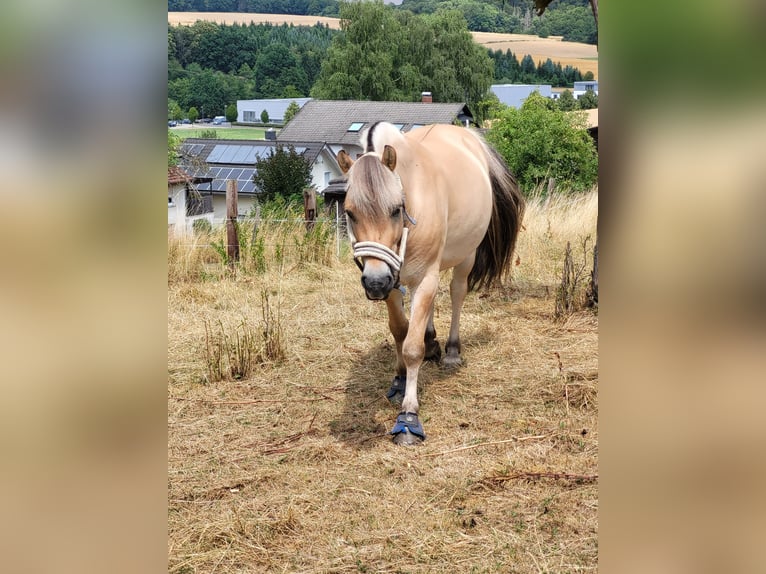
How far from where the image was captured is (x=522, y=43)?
281 feet

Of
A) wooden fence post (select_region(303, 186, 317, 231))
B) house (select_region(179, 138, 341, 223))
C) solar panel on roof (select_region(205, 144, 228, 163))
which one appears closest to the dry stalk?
wooden fence post (select_region(303, 186, 317, 231))

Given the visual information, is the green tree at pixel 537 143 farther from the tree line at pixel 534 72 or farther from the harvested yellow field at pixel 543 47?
the tree line at pixel 534 72

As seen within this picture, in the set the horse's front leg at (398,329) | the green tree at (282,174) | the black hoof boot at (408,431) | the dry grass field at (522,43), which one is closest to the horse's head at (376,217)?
the horse's front leg at (398,329)

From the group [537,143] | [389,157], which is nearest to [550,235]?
[389,157]

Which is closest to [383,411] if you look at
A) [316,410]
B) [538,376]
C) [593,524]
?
[316,410]

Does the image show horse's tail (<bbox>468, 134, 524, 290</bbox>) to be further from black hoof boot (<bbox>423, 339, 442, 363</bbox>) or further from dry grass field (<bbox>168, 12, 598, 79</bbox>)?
dry grass field (<bbox>168, 12, 598, 79</bbox>)

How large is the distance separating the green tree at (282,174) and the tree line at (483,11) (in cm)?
1506

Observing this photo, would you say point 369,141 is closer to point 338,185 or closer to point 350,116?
point 338,185

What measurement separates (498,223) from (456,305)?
844mm

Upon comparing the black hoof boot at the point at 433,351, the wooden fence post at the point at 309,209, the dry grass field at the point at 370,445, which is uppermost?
the wooden fence post at the point at 309,209

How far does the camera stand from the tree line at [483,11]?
6456 centimetres

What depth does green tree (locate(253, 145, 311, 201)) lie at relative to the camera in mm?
43375

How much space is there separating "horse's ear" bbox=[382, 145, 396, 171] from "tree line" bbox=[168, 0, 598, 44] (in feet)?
121
